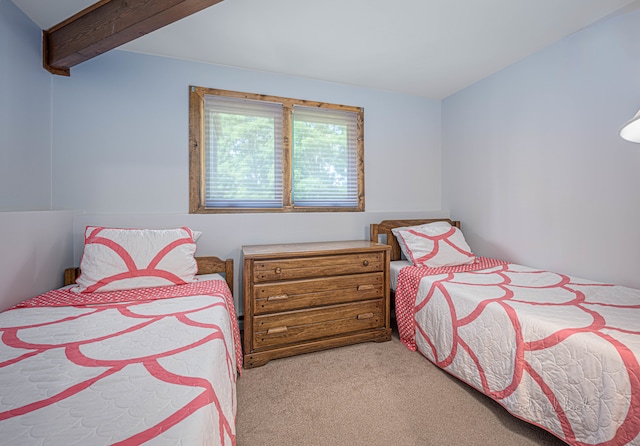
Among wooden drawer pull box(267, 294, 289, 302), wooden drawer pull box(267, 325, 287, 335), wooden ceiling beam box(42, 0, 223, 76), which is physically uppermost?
wooden ceiling beam box(42, 0, 223, 76)

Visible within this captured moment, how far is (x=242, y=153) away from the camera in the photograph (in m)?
2.40

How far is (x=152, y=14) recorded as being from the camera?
1.49 metres

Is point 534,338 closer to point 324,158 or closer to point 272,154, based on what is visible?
point 324,158

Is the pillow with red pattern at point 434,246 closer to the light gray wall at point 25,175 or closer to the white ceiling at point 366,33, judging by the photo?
the white ceiling at point 366,33

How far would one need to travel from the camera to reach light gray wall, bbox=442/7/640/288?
1744mm

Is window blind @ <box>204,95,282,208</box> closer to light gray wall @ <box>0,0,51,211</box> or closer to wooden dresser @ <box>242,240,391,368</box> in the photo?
wooden dresser @ <box>242,240,391,368</box>

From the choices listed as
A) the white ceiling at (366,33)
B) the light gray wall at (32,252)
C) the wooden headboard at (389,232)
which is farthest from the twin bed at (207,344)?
the white ceiling at (366,33)

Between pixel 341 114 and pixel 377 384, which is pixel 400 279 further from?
pixel 341 114

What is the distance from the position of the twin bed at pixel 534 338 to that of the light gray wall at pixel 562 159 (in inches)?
8.8

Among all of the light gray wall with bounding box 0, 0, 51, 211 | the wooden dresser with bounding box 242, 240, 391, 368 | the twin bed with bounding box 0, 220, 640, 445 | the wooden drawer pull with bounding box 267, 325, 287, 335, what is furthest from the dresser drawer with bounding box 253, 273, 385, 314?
the light gray wall with bounding box 0, 0, 51, 211

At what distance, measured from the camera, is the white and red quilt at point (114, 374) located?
631 millimetres

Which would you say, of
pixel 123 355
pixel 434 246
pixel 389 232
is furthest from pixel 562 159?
pixel 123 355

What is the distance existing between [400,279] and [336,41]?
1.86 meters

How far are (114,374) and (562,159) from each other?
2828mm
